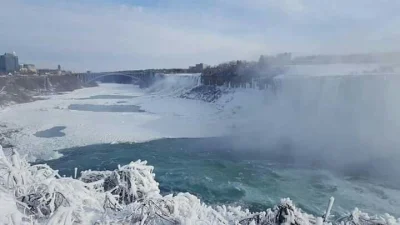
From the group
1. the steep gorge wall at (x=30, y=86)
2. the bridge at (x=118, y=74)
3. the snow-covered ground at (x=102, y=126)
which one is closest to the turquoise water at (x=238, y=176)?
the snow-covered ground at (x=102, y=126)

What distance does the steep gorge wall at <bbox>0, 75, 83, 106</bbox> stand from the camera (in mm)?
47938

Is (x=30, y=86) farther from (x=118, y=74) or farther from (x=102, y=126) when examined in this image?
(x=102, y=126)

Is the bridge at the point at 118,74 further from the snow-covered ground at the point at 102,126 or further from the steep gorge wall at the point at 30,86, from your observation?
the snow-covered ground at the point at 102,126

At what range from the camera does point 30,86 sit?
64.8 meters

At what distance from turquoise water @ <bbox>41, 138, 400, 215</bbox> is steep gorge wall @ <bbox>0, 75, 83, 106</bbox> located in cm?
3178

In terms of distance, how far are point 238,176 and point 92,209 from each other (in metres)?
12.0

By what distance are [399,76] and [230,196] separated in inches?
866

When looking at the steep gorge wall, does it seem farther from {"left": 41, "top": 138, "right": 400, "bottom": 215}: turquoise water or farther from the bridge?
{"left": 41, "top": 138, "right": 400, "bottom": 215}: turquoise water

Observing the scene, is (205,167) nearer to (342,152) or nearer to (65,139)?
(342,152)

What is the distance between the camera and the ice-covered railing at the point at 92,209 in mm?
3598

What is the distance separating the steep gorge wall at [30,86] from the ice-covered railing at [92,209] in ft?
146

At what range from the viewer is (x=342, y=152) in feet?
65.1

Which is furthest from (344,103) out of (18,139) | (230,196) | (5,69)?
(5,69)

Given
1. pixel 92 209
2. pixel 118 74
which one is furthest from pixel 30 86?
pixel 92 209
